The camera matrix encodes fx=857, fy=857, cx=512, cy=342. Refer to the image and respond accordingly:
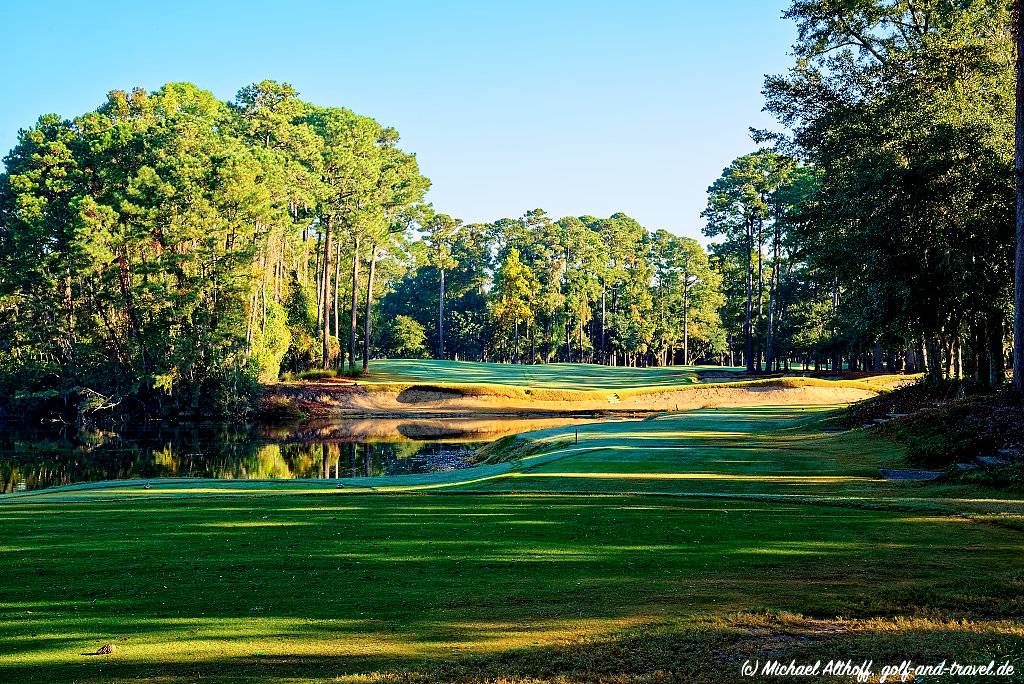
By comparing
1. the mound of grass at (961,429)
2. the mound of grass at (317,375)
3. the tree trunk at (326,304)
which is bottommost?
the mound of grass at (961,429)

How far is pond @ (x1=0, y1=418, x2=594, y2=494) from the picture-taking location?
33.1m

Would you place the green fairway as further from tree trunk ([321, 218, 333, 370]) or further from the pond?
the pond

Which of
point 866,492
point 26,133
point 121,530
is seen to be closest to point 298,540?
point 121,530

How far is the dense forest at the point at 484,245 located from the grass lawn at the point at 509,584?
49.7 feet

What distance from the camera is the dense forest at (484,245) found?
29.0 meters

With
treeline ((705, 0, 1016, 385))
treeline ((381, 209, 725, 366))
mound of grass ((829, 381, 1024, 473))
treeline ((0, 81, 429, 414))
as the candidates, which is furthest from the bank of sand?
treeline ((381, 209, 725, 366))

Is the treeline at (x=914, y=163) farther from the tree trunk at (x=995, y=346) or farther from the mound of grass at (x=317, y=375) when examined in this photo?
the mound of grass at (x=317, y=375)

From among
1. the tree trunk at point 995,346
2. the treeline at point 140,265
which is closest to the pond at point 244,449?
the treeline at point 140,265

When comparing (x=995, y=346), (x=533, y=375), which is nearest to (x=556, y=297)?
(x=533, y=375)

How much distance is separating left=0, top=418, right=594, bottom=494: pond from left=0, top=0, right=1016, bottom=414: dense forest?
8.73 m

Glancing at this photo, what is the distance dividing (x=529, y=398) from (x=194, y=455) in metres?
30.8

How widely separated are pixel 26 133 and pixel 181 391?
2551cm

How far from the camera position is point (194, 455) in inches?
1559

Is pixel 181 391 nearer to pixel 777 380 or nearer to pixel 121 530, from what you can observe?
pixel 777 380
